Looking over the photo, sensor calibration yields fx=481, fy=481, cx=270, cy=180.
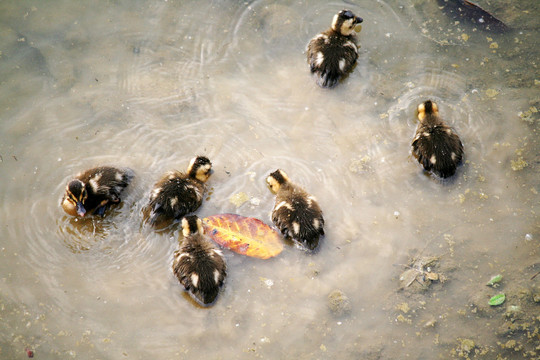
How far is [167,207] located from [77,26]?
241 centimetres

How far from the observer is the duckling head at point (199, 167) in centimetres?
409

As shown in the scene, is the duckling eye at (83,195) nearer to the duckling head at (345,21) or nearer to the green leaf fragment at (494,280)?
the duckling head at (345,21)


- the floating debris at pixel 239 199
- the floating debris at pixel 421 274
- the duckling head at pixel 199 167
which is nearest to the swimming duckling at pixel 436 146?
the floating debris at pixel 421 274

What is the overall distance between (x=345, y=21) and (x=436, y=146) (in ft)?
5.30

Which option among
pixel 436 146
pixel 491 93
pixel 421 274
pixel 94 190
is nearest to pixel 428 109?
pixel 436 146

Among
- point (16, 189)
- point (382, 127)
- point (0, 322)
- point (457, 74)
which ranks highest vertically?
point (457, 74)

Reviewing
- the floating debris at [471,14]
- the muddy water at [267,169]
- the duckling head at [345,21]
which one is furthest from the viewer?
the floating debris at [471,14]

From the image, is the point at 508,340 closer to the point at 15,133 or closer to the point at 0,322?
the point at 0,322

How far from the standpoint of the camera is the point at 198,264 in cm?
362

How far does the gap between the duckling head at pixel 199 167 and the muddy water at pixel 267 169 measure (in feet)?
0.52

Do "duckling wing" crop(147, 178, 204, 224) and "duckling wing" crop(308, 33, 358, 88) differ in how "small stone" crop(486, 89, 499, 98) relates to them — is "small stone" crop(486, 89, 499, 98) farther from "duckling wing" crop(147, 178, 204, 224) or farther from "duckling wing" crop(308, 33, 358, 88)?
"duckling wing" crop(147, 178, 204, 224)

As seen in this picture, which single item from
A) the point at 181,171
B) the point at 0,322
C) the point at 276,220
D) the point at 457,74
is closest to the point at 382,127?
the point at 457,74

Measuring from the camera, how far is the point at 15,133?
14.4 feet

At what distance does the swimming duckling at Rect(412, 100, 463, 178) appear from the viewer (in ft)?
13.5
